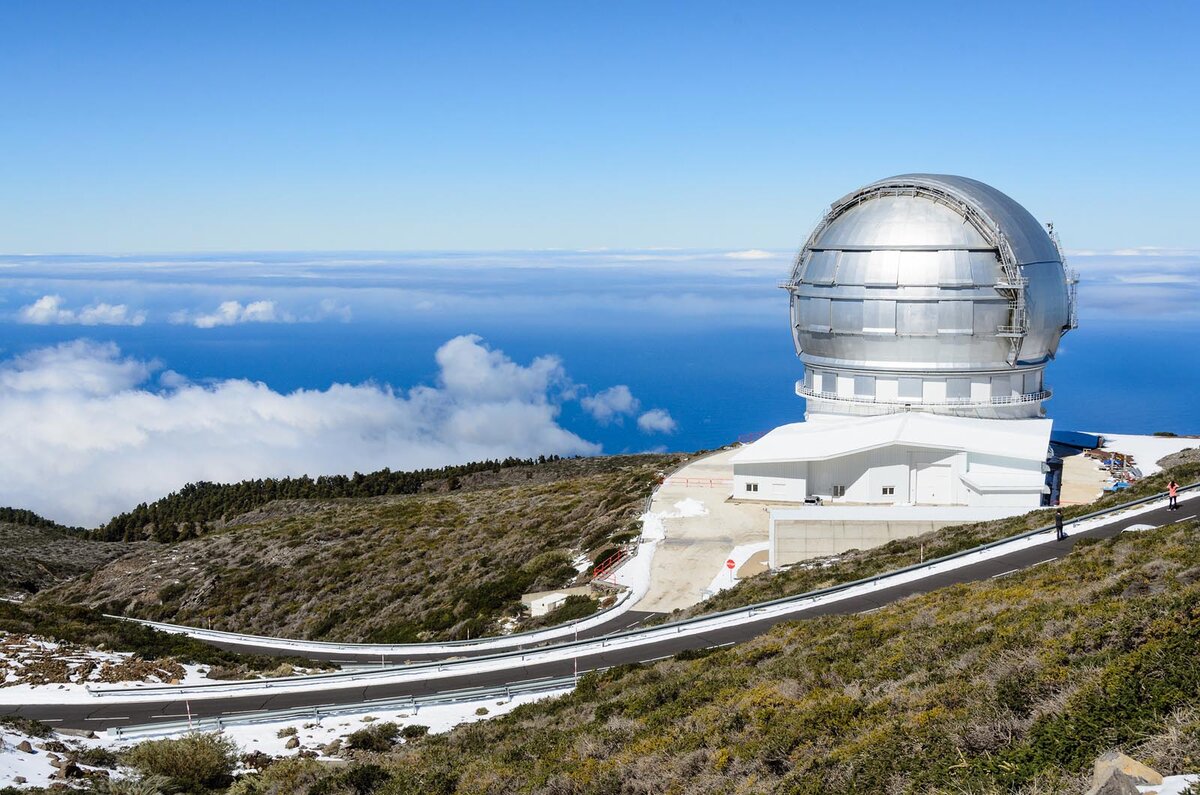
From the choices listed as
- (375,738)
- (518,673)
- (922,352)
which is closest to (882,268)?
(922,352)

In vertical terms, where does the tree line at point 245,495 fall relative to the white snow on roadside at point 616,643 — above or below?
below

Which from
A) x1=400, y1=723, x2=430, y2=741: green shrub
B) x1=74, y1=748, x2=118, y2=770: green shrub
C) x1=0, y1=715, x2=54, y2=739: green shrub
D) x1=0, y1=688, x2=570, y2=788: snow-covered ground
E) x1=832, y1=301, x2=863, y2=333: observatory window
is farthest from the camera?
x1=832, y1=301, x2=863, y2=333: observatory window

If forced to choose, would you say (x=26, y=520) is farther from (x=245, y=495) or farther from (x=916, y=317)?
(x=916, y=317)

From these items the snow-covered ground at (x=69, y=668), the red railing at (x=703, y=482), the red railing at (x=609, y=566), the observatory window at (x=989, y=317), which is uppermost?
the observatory window at (x=989, y=317)

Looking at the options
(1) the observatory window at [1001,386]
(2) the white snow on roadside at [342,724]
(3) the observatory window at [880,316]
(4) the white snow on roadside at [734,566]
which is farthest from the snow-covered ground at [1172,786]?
(1) the observatory window at [1001,386]

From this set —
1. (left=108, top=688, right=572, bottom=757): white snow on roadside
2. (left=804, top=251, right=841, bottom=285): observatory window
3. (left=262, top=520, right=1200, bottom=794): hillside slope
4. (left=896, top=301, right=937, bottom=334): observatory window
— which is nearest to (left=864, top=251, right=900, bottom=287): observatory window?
(left=896, top=301, right=937, bottom=334): observatory window

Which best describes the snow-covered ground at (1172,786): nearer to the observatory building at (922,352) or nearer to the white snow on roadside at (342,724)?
the white snow on roadside at (342,724)

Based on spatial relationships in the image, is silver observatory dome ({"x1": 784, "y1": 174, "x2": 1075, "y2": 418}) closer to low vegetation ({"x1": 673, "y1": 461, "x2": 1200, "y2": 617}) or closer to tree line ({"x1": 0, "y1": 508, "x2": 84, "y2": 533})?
low vegetation ({"x1": 673, "y1": 461, "x2": 1200, "y2": 617})
